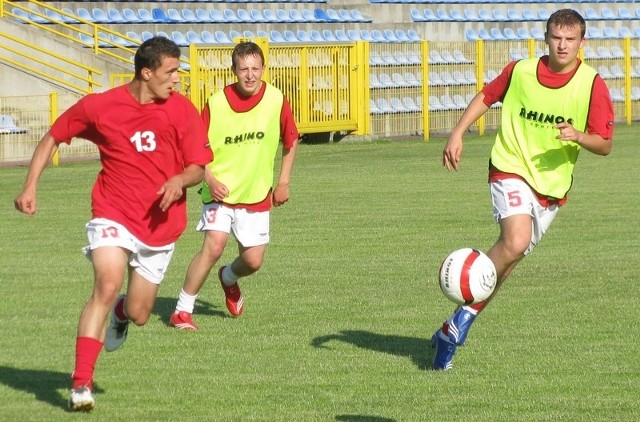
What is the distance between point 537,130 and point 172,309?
10.3 ft

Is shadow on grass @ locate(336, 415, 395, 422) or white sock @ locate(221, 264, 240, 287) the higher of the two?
white sock @ locate(221, 264, 240, 287)

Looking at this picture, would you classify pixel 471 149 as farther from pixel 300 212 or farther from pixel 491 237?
pixel 491 237

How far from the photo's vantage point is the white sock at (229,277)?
9.25 meters

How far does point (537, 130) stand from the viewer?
25.5 ft

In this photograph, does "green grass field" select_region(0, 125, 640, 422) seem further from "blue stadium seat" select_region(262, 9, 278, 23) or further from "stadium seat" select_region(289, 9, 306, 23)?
"stadium seat" select_region(289, 9, 306, 23)

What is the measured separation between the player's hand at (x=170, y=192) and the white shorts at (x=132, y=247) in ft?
0.83

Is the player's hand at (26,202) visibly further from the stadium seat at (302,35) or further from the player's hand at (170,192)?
the stadium seat at (302,35)

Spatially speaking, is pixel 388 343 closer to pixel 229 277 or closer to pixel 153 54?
pixel 229 277

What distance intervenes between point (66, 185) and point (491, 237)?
7480 millimetres

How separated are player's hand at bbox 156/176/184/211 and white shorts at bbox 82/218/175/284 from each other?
253 millimetres

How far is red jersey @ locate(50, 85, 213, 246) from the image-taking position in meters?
6.62

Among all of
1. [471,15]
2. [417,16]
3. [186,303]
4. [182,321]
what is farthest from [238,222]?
[471,15]

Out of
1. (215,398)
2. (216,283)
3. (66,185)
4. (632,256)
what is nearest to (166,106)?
(215,398)

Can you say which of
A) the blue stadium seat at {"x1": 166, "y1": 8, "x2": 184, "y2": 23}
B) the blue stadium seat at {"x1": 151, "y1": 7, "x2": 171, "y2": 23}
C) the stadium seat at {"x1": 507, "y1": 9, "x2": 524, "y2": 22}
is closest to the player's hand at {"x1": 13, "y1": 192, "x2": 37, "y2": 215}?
the blue stadium seat at {"x1": 151, "y1": 7, "x2": 171, "y2": 23}
